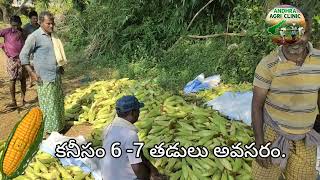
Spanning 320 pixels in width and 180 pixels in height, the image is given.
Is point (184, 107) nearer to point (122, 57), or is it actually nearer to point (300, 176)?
point (300, 176)

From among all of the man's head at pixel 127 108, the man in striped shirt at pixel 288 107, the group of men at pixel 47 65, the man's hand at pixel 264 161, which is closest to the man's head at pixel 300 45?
the man in striped shirt at pixel 288 107

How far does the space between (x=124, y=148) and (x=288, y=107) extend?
44.5 inches

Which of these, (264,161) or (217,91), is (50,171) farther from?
(217,91)

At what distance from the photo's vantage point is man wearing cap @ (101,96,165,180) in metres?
3.01

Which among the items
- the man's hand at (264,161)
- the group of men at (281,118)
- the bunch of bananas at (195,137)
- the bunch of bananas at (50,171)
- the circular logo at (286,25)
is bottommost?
the bunch of bananas at (50,171)

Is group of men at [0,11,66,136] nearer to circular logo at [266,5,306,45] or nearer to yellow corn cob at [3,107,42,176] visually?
circular logo at [266,5,306,45]

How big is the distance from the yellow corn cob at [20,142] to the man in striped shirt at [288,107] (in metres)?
1.57

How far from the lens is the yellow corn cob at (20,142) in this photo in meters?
1.70

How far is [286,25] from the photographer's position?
265 cm

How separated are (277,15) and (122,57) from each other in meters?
8.09

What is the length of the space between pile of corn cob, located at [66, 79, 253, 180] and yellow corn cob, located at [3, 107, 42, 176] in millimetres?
2525

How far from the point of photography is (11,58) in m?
7.25

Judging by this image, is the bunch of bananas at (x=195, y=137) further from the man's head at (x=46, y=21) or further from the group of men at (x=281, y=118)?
the man's head at (x=46, y=21)

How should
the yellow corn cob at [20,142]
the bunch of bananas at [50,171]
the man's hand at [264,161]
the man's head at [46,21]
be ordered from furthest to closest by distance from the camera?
the man's head at [46,21]
the bunch of bananas at [50,171]
the man's hand at [264,161]
the yellow corn cob at [20,142]
